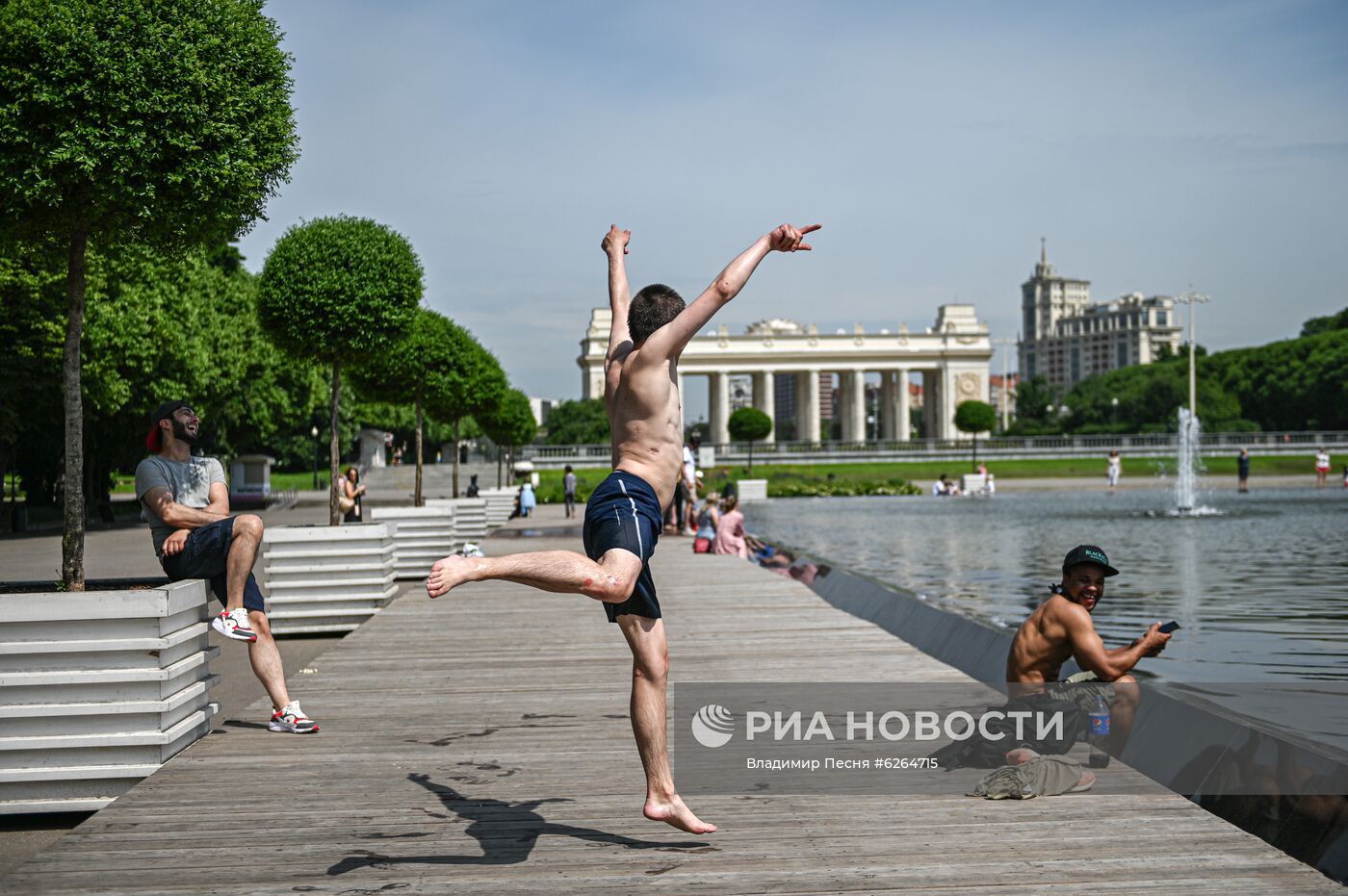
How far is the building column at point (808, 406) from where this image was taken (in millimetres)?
109875

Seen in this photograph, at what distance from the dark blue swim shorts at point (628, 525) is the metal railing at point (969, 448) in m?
71.0

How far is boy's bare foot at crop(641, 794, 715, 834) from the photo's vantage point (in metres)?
4.03

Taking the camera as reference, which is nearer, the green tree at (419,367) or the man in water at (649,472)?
the man in water at (649,472)

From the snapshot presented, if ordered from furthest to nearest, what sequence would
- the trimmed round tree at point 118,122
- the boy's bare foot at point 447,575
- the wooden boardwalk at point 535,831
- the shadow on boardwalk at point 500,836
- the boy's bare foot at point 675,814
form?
the trimmed round tree at point 118,122, the boy's bare foot at point 675,814, the shadow on boardwalk at point 500,836, the wooden boardwalk at point 535,831, the boy's bare foot at point 447,575

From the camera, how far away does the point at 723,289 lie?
12.8 feet

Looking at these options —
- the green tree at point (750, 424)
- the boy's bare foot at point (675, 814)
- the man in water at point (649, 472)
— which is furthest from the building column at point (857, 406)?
the boy's bare foot at point (675, 814)

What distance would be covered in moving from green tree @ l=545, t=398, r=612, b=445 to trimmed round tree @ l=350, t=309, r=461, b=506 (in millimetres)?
69061

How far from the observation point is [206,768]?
5.12m

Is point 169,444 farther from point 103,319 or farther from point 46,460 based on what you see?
point 46,460

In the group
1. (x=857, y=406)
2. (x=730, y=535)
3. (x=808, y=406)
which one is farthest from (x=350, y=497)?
(x=808, y=406)

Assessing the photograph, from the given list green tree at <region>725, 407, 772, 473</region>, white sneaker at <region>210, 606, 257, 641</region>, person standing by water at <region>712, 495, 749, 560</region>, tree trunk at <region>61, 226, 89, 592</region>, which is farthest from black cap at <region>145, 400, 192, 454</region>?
green tree at <region>725, 407, 772, 473</region>

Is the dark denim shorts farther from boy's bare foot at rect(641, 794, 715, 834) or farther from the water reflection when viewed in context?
the water reflection

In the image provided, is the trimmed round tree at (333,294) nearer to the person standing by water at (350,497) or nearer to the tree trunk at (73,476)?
the person standing by water at (350,497)

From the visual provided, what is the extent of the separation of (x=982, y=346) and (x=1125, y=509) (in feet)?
239
